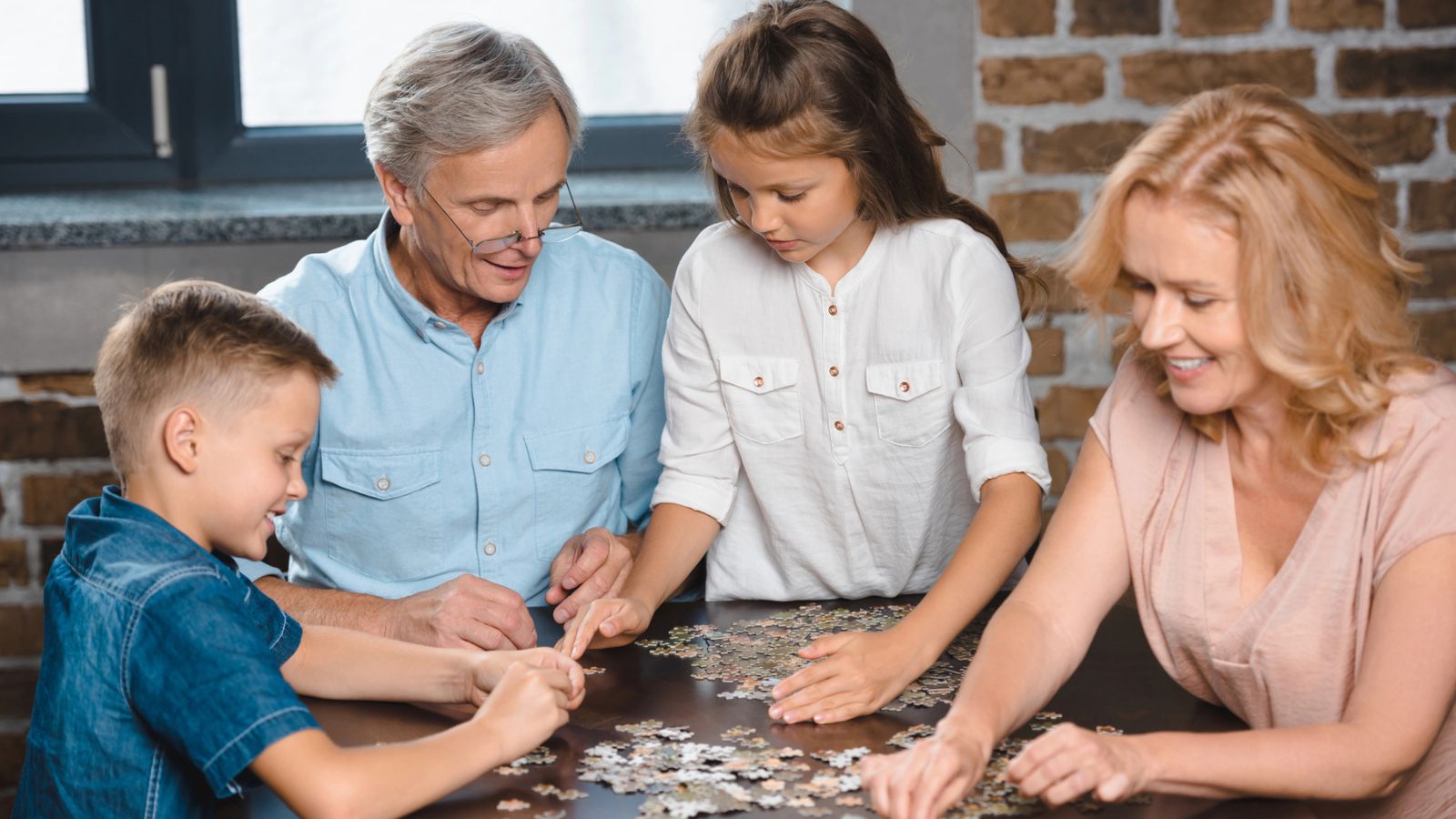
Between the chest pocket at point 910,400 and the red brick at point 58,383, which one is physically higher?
the chest pocket at point 910,400

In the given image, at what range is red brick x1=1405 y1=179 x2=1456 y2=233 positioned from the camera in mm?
3178

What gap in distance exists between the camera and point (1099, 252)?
68.0 inches

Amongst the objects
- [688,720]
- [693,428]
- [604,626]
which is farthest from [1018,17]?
[688,720]

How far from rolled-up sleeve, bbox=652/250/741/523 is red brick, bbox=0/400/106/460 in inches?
57.7

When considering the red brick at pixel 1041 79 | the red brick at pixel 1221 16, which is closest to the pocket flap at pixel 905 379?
the red brick at pixel 1041 79

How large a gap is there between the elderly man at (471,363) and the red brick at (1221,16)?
138 centimetres

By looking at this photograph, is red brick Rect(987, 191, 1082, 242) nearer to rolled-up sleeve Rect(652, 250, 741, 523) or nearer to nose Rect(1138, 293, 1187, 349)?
rolled-up sleeve Rect(652, 250, 741, 523)

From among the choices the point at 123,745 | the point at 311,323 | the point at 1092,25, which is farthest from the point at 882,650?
the point at 1092,25

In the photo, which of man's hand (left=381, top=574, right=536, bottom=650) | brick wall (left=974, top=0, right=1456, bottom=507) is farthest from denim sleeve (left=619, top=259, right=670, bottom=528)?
brick wall (left=974, top=0, right=1456, bottom=507)

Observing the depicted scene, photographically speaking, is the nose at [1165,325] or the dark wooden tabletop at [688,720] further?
the nose at [1165,325]

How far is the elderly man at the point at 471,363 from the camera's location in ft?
7.45

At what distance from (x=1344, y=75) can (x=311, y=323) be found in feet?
7.39

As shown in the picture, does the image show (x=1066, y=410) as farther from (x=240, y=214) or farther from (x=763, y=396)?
(x=240, y=214)

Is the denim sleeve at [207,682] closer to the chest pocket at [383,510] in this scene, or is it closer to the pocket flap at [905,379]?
the chest pocket at [383,510]
